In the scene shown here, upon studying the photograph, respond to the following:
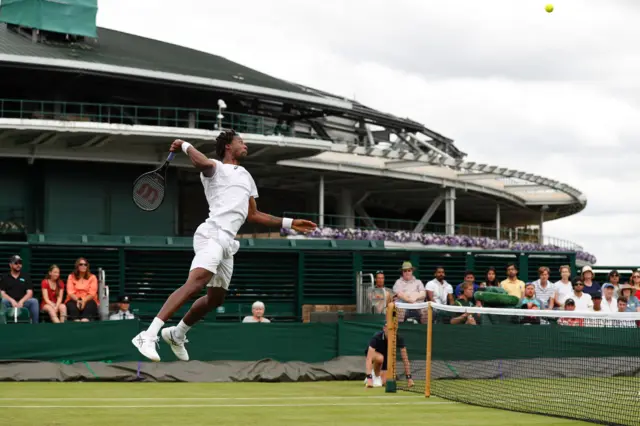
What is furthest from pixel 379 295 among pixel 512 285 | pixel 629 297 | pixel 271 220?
pixel 271 220

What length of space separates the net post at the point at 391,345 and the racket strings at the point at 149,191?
16.8 ft

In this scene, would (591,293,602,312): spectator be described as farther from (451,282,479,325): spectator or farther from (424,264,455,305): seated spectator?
(424,264,455,305): seated spectator

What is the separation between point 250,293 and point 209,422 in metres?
15.0

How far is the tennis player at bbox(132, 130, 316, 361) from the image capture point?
31.4 ft

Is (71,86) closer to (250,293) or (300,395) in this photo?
(250,293)

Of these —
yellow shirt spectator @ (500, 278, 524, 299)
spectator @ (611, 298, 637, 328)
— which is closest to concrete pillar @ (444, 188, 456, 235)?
yellow shirt spectator @ (500, 278, 524, 299)

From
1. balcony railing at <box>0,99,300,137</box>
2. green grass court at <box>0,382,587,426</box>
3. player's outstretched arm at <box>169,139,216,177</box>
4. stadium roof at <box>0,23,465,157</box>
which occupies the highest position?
stadium roof at <box>0,23,465,157</box>

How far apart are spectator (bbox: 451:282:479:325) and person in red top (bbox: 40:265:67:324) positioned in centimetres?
713

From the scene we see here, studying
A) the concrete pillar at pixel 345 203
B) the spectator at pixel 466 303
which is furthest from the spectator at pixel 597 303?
the concrete pillar at pixel 345 203

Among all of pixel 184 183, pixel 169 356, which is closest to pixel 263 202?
pixel 184 183

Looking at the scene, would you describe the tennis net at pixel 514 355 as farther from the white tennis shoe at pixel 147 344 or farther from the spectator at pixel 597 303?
the white tennis shoe at pixel 147 344

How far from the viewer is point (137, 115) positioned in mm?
41438

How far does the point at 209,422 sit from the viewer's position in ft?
31.2

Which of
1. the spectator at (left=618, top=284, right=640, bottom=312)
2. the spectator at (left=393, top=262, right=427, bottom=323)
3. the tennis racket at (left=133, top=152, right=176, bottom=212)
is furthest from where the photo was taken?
the spectator at (left=393, top=262, right=427, bottom=323)
